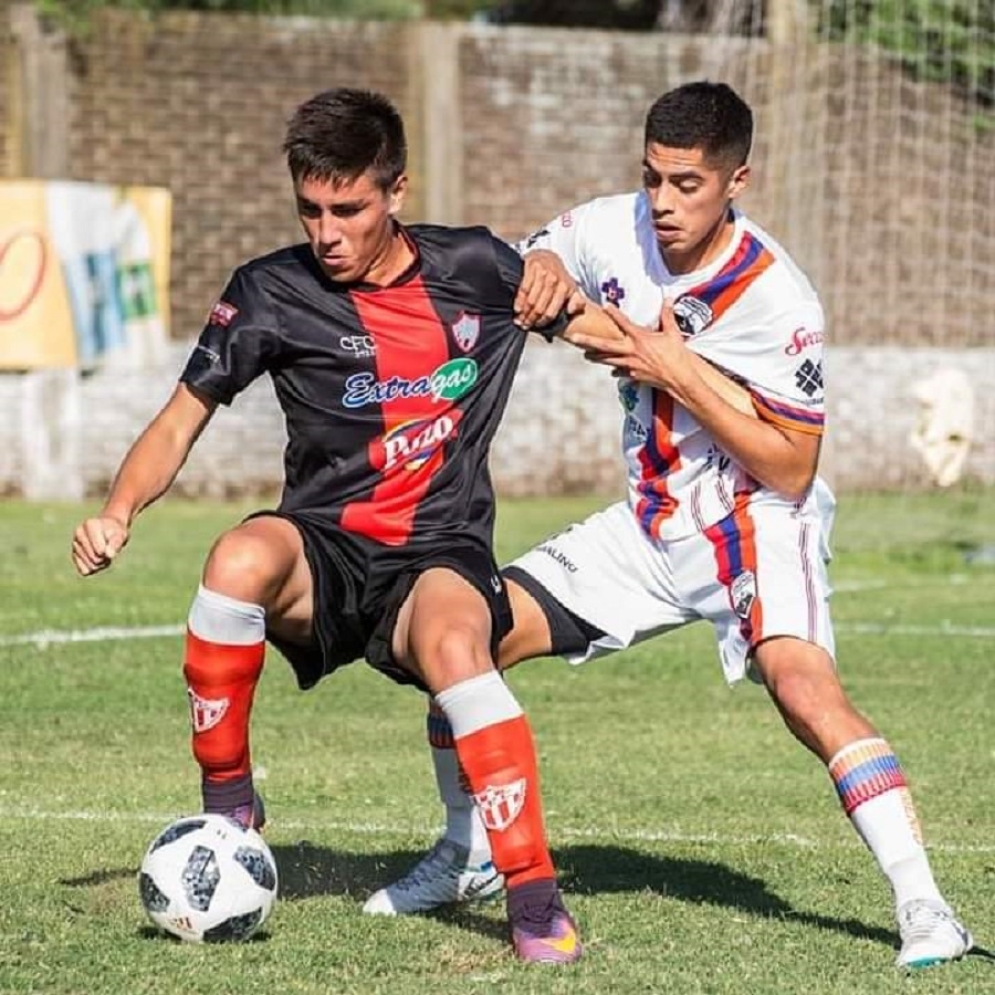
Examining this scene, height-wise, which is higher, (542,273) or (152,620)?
(542,273)

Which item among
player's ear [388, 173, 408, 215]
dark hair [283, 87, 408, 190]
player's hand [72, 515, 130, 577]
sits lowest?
player's hand [72, 515, 130, 577]

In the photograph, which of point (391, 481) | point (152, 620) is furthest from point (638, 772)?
point (152, 620)

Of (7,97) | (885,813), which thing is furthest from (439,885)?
(7,97)

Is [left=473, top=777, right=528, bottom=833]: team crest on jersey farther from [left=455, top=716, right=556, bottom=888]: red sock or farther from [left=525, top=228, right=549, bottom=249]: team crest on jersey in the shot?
[left=525, top=228, right=549, bottom=249]: team crest on jersey

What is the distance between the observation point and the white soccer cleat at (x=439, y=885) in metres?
5.80

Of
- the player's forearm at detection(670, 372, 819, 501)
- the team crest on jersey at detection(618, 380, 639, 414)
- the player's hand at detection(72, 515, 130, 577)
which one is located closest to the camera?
the player's hand at detection(72, 515, 130, 577)

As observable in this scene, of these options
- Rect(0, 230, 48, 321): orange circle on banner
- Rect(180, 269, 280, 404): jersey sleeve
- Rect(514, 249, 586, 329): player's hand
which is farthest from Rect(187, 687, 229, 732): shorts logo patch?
Rect(0, 230, 48, 321): orange circle on banner

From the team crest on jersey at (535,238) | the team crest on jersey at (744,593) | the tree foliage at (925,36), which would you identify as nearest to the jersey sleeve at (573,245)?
the team crest on jersey at (535,238)

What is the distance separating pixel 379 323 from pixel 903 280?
55.0 ft

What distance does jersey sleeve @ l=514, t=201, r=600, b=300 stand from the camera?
6.15 metres

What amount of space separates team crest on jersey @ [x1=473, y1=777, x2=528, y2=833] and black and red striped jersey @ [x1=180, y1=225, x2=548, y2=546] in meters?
0.77

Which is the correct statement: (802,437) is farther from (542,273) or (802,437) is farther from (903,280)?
(903,280)

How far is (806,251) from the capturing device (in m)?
19.4

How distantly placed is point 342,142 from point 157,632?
19.7 ft
